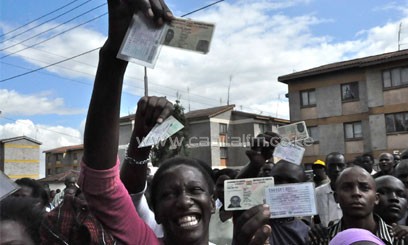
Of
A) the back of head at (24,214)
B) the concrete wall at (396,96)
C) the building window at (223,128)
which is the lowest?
the back of head at (24,214)

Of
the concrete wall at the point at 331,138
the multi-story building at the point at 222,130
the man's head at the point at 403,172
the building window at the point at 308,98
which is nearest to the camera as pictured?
the man's head at the point at 403,172

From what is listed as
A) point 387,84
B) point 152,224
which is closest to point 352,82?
point 387,84

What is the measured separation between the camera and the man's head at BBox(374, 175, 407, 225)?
11.0 feet

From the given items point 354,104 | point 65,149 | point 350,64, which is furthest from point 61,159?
point 350,64

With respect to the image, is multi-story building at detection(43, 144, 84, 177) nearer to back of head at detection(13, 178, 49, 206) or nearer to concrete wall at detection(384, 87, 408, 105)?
concrete wall at detection(384, 87, 408, 105)

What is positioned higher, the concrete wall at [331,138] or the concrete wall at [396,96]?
the concrete wall at [396,96]

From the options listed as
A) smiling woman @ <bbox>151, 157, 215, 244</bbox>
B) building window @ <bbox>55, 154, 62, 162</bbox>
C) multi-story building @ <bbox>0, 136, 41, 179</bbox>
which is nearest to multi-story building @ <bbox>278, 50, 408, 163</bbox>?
multi-story building @ <bbox>0, 136, 41, 179</bbox>

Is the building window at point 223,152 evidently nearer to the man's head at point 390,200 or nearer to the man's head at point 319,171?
the man's head at point 319,171

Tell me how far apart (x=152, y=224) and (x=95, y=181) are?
0.66 m

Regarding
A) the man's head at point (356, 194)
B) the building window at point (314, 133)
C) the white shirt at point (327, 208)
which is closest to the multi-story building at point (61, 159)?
the building window at point (314, 133)

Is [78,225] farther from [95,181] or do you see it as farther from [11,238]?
[11,238]

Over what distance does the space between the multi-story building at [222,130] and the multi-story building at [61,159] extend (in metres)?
15.8

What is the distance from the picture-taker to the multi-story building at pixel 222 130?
34.8m

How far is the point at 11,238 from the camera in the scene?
1601 mm
